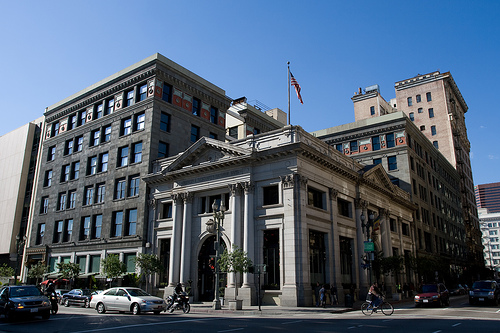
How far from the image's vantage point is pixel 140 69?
147 ft

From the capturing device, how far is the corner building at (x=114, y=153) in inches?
1673

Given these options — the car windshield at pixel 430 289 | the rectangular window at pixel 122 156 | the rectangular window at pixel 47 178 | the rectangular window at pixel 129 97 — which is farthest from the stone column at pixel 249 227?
the rectangular window at pixel 47 178

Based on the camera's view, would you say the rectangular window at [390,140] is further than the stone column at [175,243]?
Yes

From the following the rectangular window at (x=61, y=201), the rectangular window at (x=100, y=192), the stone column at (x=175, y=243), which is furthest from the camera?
the rectangular window at (x=61, y=201)

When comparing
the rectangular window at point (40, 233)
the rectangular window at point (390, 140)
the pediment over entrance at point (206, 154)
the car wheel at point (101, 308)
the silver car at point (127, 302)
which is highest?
the rectangular window at point (390, 140)

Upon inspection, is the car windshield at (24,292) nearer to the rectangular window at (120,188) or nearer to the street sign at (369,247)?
the street sign at (369,247)

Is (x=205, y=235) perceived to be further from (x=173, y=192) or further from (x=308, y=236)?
(x=308, y=236)

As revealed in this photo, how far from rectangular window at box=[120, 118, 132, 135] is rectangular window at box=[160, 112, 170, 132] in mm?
3888

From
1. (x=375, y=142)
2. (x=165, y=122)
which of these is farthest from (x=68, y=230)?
(x=375, y=142)

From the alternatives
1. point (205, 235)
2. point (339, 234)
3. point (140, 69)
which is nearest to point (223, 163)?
point (205, 235)

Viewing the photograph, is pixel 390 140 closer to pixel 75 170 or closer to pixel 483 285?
pixel 483 285

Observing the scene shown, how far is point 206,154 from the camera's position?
125ft

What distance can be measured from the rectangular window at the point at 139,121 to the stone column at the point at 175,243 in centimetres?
983

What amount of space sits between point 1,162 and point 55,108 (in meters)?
17.6
